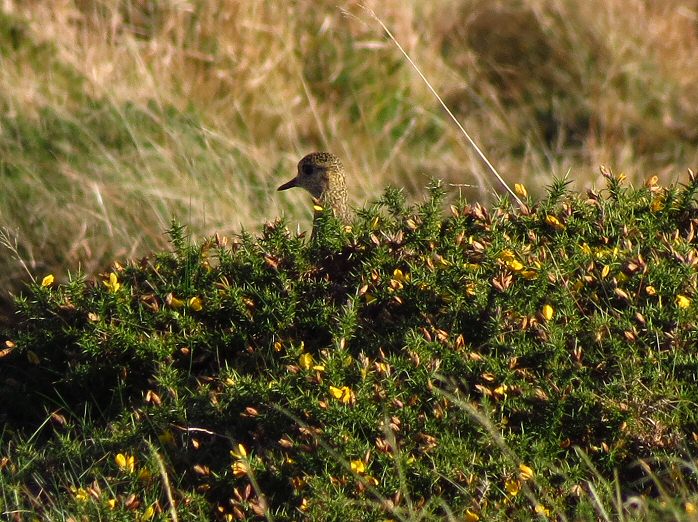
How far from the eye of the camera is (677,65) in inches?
362

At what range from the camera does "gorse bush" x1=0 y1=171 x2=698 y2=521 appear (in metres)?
3.60

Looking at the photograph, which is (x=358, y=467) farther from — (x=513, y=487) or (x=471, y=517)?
(x=513, y=487)

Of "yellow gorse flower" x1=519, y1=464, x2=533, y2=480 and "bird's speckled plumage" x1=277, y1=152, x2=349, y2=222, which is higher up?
"bird's speckled plumage" x1=277, y1=152, x2=349, y2=222

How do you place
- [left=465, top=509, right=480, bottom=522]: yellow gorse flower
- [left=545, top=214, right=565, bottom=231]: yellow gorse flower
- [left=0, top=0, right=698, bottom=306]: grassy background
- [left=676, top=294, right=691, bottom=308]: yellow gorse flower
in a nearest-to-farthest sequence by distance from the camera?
[left=465, top=509, right=480, bottom=522]: yellow gorse flower → [left=676, top=294, right=691, bottom=308]: yellow gorse flower → [left=545, top=214, right=565, bottom=231]: yellow gorse flower → [left=0, top=0, right=698, bottom=306]: grassy background

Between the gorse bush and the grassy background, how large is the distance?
5.06ft

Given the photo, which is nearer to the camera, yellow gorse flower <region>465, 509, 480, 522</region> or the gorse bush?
yellow gorse flower <region>465, 509, 480, 522</region>

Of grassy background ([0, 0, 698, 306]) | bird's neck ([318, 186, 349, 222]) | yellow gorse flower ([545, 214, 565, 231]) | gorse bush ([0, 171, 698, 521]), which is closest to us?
gorse bush ([0, 171, 698, 521])

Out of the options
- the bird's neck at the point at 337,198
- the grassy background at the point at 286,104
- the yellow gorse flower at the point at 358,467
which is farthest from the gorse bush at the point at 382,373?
the grassy background at the point at 286,104

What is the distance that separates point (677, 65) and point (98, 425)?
6.51m

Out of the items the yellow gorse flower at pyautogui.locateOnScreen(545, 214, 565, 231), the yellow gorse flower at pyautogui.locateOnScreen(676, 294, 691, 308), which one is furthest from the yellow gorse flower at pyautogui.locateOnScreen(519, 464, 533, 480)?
the yellow gorse flower at pyautogui.locateOnScreen(545, 214, 565, 231)

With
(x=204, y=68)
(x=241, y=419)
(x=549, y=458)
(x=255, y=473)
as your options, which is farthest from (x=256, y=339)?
(x=204, y=68)

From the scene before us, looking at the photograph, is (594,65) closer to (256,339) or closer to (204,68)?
(204,68)

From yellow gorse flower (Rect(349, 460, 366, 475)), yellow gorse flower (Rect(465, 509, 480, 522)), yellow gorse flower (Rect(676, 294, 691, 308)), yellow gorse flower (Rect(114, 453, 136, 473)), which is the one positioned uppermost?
yellow gorse flower (Rect(676, 294, 691, 308))

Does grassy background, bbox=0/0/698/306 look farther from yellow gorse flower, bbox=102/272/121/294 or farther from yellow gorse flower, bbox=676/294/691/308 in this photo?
yellow gorse flower, bbox=676/294/691/308
